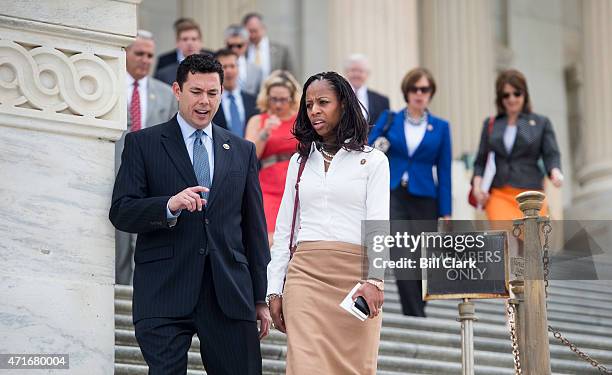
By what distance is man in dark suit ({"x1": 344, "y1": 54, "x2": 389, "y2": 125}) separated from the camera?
14156 millimetres

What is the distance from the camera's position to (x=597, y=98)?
2086 cm

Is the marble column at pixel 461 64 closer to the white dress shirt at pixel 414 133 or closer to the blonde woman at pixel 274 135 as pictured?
the white dress shirt at pixel 414 133

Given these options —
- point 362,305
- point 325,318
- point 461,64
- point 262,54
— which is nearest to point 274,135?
point 262,54

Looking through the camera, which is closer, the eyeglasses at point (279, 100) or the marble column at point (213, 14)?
the eyeglasses at point (279, 100)

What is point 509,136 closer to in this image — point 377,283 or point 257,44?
point 257,44

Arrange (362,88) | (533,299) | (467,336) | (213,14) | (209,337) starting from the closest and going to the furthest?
(209,337)
(533,299)
(467,336)
(362,88)
(213,14)

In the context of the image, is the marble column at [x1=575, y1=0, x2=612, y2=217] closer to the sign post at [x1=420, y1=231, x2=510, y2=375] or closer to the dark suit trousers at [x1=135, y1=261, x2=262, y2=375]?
the sign post at [x1=420, y1=231, x2=510, y2=375]

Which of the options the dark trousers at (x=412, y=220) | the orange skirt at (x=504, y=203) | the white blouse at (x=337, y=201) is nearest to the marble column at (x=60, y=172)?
the white blouse at (x=337, y=201)

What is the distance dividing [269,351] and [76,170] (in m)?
2.68

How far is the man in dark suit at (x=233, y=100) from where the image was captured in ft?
43.3

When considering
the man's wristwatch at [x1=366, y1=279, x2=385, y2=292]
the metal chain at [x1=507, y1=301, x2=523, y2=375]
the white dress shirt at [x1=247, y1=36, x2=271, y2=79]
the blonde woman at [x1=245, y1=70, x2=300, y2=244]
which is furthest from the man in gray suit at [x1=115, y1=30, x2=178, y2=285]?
the man's wristwatch at [x1=366, y1=279, x2=385, y2=292]

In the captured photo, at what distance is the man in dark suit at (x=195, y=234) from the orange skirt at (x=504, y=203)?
4814 mm

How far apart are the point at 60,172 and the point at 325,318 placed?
5.61 feet

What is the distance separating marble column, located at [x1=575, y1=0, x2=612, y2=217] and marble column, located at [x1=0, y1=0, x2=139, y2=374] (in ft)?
42.8
